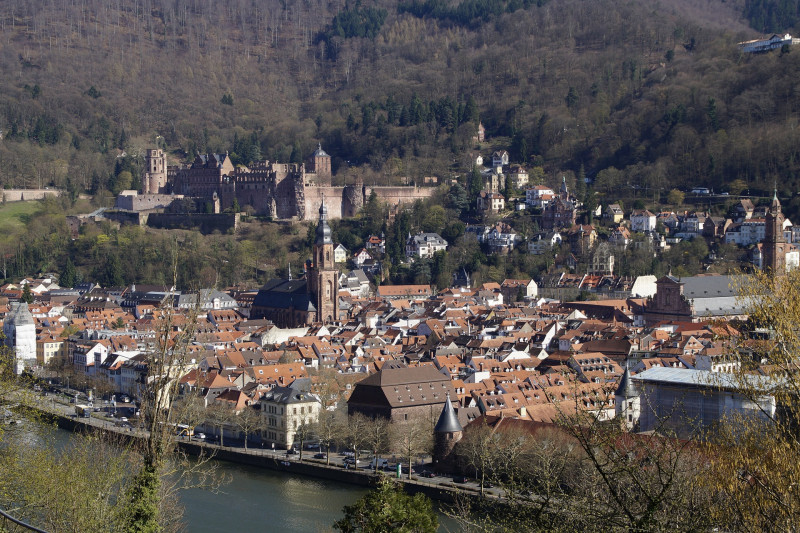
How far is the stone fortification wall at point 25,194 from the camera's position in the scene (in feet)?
209

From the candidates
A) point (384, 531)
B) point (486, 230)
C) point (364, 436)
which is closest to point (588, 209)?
point (486, 230)

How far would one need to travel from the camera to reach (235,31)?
378 ft

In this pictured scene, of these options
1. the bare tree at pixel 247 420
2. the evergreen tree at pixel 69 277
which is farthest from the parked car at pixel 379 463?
the evergreen tree at pixel 69 277

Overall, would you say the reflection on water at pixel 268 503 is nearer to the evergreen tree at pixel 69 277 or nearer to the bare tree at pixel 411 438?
the bare tree at pixel 411 438

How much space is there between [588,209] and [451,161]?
15.4 metres

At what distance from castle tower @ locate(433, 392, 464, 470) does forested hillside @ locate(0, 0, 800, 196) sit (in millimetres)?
35545

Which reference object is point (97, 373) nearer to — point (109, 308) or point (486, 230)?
point (109, 308)

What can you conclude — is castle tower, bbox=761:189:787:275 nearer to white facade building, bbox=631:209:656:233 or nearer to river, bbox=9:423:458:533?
white facade building, bbox=631:209:656:233

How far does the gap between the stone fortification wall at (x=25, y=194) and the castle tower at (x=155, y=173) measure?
17.4ft

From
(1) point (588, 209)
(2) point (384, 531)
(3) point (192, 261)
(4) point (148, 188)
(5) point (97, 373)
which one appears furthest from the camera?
(4) point (148, 188)

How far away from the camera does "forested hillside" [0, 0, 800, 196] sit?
6231cm

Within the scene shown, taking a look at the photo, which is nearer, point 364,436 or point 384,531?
point 384,531

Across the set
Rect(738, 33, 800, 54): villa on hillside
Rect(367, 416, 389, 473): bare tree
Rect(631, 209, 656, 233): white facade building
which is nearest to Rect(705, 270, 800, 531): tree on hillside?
Rect(367, 416, 389, 473): bare tree

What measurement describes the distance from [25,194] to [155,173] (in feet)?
26.3
